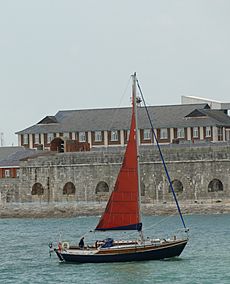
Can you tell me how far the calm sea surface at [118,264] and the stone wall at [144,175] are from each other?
7.91 m

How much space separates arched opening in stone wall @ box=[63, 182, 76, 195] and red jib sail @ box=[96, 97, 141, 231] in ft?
98.5

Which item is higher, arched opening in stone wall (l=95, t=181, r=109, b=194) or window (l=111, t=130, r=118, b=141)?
window (l=111, t=130, r=118, b=141)

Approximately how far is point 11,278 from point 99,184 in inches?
1294

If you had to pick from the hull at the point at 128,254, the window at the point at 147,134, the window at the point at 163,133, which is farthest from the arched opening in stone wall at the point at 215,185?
the hull at the point at 128,254

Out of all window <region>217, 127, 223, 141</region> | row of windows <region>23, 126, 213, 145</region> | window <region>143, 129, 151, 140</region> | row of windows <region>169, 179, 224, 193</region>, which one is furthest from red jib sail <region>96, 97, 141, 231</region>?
window <region>217, 127, 223, 141</region>

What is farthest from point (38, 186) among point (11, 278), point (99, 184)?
point (11, 278)

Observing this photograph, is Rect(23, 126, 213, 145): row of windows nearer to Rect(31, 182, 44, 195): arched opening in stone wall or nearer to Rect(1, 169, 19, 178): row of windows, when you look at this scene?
Rect(1, 169, 19, 178): row of windows

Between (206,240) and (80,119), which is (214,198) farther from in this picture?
(80,119)

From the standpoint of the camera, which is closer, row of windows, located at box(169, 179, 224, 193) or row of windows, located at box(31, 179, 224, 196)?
row of windows, located at box(169, 179, 224, 193)

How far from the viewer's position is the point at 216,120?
92.5 metres

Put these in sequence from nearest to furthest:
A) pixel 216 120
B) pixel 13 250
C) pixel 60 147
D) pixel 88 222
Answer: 1. pixel 13 250
2. pixel 88 222
3. pixel 60 147
4. pixel 216 120

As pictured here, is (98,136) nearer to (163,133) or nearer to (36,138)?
(163,133)

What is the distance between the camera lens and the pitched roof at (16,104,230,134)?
92.4 m

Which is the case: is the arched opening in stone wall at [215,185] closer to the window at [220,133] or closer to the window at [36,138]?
the window at [220,133]
